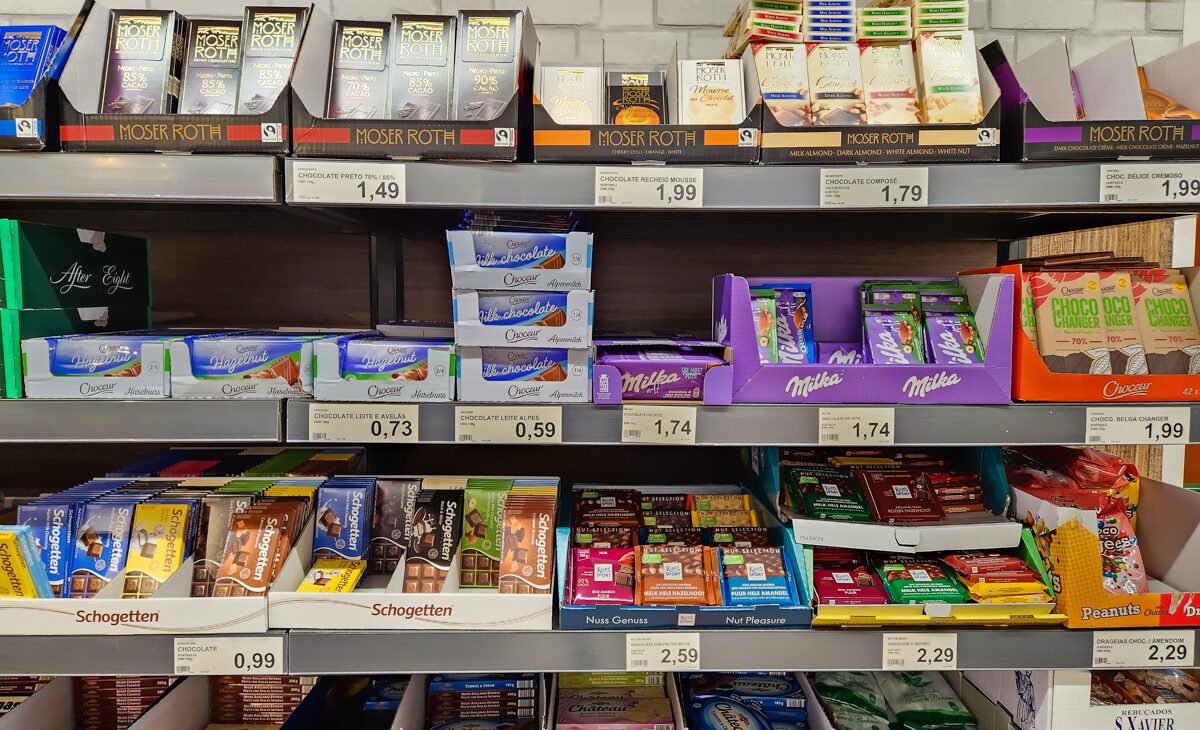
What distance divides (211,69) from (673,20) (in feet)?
4.14

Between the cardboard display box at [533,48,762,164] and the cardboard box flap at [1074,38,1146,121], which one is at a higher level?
the cardboard box flap at [1074,38,1146,121]

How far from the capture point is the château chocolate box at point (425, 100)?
130cm

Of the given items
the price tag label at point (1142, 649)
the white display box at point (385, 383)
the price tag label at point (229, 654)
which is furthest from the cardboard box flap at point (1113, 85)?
the price tag label at point (229, 654)

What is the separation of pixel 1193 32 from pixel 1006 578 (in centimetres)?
187

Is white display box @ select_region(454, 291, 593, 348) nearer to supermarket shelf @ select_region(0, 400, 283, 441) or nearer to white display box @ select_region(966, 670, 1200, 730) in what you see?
supermarket shelf @ select_region(0, 400, 283, 441)

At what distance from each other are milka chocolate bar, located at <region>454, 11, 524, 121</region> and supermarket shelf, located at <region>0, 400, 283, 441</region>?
743 millimetres

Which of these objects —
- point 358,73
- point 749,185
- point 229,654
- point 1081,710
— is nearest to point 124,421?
point 229,654

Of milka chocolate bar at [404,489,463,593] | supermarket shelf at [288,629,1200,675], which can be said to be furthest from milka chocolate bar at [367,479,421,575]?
supermarket shelf at [288,629,1200,675]

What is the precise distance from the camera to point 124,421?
1339 millimetres

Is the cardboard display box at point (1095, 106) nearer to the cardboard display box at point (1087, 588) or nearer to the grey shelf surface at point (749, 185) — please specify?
the grey shelf surface at point (749, 185)

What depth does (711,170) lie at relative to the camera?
1.32m

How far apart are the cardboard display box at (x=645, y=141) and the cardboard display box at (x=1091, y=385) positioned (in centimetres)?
68

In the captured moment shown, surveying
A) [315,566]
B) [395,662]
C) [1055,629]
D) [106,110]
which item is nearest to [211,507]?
[315,566]

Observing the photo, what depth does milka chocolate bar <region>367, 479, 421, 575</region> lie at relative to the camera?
1.53 meters
